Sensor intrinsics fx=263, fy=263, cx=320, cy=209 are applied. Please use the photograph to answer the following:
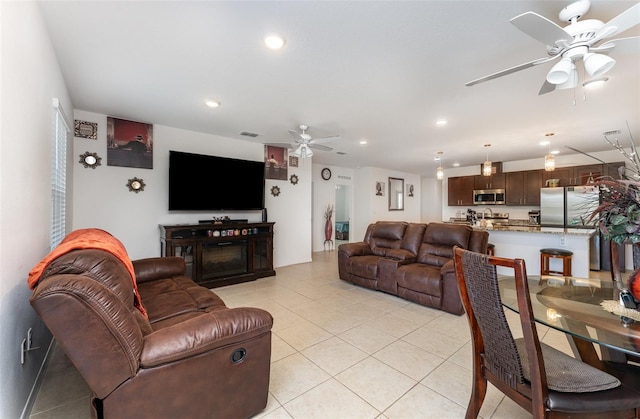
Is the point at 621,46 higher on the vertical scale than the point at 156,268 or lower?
higher

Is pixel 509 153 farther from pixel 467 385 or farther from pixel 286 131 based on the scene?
pixel 467 385

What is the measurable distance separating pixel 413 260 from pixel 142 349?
348cm

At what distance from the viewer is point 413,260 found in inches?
154

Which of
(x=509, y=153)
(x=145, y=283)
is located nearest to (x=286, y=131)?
(x=145, y=283)

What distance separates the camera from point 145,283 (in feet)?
8.54

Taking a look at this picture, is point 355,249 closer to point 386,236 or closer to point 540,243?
point 386,236

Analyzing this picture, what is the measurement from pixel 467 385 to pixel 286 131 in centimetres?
392

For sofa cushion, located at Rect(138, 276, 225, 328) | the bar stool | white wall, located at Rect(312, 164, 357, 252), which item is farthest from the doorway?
sofa cushion, located at Rect(138, 276, 225, 328)

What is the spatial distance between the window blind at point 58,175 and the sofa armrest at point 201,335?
6.52 feet

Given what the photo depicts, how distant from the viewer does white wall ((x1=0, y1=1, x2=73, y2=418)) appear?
127cm

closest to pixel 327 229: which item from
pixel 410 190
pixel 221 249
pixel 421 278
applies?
pixel 221 249

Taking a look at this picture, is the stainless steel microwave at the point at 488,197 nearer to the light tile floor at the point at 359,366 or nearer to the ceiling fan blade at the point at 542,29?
the light tile floor at the point at 359,366

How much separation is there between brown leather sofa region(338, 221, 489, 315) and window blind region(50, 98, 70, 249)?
136 inches

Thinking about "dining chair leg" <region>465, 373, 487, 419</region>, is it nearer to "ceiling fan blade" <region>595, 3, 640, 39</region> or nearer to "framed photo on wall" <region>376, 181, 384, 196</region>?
"ceiling fan blade" <region>595, 3, 640, 39</region>
